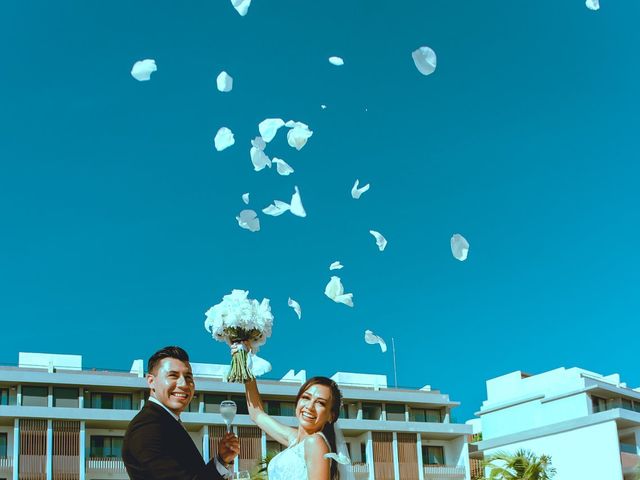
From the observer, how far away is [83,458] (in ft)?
170

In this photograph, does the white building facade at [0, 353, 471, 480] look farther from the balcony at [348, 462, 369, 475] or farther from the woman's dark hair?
the woman's dark hair

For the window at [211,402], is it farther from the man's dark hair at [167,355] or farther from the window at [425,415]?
the man's dark hair at [167,355]

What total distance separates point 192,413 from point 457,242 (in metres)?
46.4

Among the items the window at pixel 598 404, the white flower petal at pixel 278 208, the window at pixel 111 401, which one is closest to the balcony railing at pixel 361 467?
the window at pixel 598 404

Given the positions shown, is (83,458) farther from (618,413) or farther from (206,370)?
(618,413)

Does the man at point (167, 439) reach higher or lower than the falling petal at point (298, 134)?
lower

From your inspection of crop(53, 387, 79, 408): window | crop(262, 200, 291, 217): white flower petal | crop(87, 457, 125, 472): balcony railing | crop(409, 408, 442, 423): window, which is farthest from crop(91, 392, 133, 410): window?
crop(262, 200, 291, 217): white flower petal

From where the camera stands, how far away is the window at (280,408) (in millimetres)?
56375

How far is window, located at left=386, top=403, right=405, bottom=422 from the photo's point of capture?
60406 millimetres

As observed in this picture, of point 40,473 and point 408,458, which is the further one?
point 408,458

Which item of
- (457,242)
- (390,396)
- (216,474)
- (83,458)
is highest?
(390,396)

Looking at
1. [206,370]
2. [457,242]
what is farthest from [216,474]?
[206,370]

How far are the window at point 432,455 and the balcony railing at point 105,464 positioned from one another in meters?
18.3

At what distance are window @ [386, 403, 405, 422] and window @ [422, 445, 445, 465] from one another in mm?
2298
